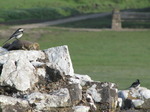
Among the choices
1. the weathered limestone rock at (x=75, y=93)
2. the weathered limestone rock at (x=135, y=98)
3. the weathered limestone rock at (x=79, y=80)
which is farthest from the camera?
the weathered limestone rock at (x=135, y=98)

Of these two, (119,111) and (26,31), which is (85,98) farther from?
(26,31)

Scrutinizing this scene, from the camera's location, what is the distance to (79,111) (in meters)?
15.1

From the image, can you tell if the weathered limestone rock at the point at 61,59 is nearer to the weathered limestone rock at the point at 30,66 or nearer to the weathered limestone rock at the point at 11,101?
the weathered limestone rock at the point at 30,66

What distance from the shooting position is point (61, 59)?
53.4 feet

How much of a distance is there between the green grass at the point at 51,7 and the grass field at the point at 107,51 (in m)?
10.8

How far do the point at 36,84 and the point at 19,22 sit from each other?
108 ft

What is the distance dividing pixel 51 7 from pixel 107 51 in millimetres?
28910

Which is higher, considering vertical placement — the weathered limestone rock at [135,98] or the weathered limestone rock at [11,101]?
the weathered limestone rock at [11,101]

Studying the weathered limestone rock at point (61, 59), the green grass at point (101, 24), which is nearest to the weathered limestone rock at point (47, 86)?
the weathered limestone rock at point (61, 59)

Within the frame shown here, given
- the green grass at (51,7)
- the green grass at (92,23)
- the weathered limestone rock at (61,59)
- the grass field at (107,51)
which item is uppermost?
the weathered limestone rock at (61,59)

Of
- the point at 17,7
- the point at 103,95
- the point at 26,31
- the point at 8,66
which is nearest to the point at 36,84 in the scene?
the point at 8,66

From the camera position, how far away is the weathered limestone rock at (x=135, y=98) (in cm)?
1720

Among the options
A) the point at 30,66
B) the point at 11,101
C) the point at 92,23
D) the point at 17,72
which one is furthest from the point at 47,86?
the point at 92,23

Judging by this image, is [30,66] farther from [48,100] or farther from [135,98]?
[135,98]
